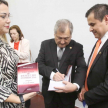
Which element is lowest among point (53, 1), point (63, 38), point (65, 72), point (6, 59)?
point (65, 72)

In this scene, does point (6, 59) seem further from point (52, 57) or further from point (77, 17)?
→ point (77, 17)

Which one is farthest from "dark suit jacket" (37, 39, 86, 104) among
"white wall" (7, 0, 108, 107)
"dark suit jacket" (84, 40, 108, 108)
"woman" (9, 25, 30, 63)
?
"woman" (9, 25, 30, 63)

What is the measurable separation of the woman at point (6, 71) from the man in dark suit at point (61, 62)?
42 cm

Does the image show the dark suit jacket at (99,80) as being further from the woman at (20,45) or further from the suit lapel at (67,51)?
the woman at (20,45)

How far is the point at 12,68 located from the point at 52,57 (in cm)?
51

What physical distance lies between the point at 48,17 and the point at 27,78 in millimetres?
2138

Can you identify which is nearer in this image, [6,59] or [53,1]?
[6,59]

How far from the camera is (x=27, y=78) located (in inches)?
37.3

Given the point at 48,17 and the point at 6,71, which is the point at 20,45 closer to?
the point at 48,17

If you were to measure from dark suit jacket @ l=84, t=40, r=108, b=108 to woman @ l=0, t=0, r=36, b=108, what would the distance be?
1.82ft

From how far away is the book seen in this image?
0.93 meters

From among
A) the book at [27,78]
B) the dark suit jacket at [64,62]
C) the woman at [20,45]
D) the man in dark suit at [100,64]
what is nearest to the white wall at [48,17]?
the woman at [20,45]

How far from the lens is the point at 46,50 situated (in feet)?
4.70

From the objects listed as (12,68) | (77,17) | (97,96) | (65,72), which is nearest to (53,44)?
(65,72)
